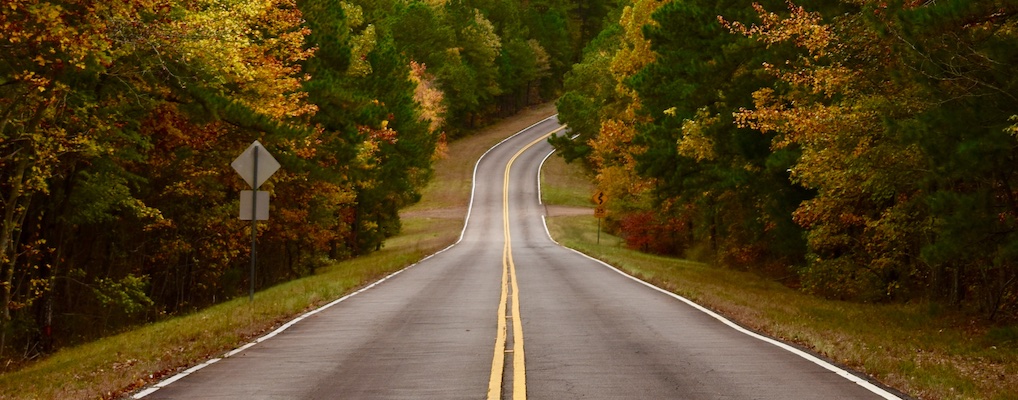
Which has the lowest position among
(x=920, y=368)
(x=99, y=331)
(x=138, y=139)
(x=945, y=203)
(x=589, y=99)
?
(x=99, y=331)

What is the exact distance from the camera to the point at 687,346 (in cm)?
1387

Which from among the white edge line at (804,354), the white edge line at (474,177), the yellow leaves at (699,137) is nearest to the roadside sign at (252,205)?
the white edge line at (804,354)

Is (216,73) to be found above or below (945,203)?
above

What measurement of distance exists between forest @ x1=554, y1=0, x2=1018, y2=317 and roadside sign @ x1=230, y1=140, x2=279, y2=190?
12.1 m

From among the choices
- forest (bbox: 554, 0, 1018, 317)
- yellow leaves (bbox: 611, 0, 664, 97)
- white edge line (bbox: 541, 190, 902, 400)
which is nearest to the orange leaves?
forest (bbox: 554, 0, 1018, 317)

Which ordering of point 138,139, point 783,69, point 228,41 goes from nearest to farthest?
point 228,41, point 138,139, point 783,69

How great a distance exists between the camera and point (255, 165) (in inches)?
834

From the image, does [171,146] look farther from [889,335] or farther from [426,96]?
[426,96]

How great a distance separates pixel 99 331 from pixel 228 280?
36.5 feet

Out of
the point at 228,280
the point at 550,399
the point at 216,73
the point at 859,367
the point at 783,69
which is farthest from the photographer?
the point at 228,280

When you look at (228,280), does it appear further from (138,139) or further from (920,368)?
(920,368)

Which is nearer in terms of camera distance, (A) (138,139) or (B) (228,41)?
(B) (228,41)

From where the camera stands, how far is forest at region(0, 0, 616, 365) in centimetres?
1855

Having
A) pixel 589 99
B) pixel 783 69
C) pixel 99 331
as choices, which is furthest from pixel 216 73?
pixel 589 99
